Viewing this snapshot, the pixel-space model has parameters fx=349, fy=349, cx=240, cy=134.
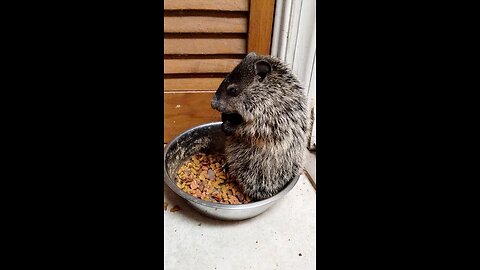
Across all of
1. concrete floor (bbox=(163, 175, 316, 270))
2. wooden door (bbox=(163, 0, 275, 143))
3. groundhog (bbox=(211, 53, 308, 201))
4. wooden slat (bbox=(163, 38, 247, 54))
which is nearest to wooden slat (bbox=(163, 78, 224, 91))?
wooden door (bbox=(163, 0, 275, 143))

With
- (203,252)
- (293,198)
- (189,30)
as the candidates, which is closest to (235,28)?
(189,30)

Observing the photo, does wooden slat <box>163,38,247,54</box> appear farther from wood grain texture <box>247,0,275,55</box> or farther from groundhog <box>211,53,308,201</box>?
groundhog <box>211,53,308,201</box>

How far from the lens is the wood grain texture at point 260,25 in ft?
3.70

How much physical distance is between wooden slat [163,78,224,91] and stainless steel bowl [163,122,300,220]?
0.46 ft

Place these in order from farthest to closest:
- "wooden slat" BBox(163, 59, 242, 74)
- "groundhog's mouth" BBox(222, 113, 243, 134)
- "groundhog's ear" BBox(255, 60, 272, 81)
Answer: "wooden slat" BBox(163, 59, 242, 74) → "groundhog's mouth" BBox(222, 113, 243, 134) → "groundhog's ear" BBox(255, 60, 272, 81)

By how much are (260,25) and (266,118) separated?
360 mm

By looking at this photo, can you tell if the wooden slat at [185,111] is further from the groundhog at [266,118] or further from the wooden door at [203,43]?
the groundhog at [266,118]

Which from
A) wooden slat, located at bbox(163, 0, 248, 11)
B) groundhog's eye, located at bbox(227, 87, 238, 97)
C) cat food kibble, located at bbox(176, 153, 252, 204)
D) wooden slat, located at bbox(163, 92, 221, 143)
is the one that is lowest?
cat food kibble, located at bbox(176, 153, 252, 204)

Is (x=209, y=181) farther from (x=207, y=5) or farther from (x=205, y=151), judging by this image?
(x=207, y=5)

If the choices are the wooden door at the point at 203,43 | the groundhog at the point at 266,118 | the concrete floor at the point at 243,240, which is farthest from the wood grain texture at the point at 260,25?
the concrete floor at the point at 243,240

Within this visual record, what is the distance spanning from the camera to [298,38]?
1164 mm

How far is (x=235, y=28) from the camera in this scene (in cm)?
117

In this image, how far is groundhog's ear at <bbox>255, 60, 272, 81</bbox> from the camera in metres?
0.98

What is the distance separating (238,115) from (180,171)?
313 mm
